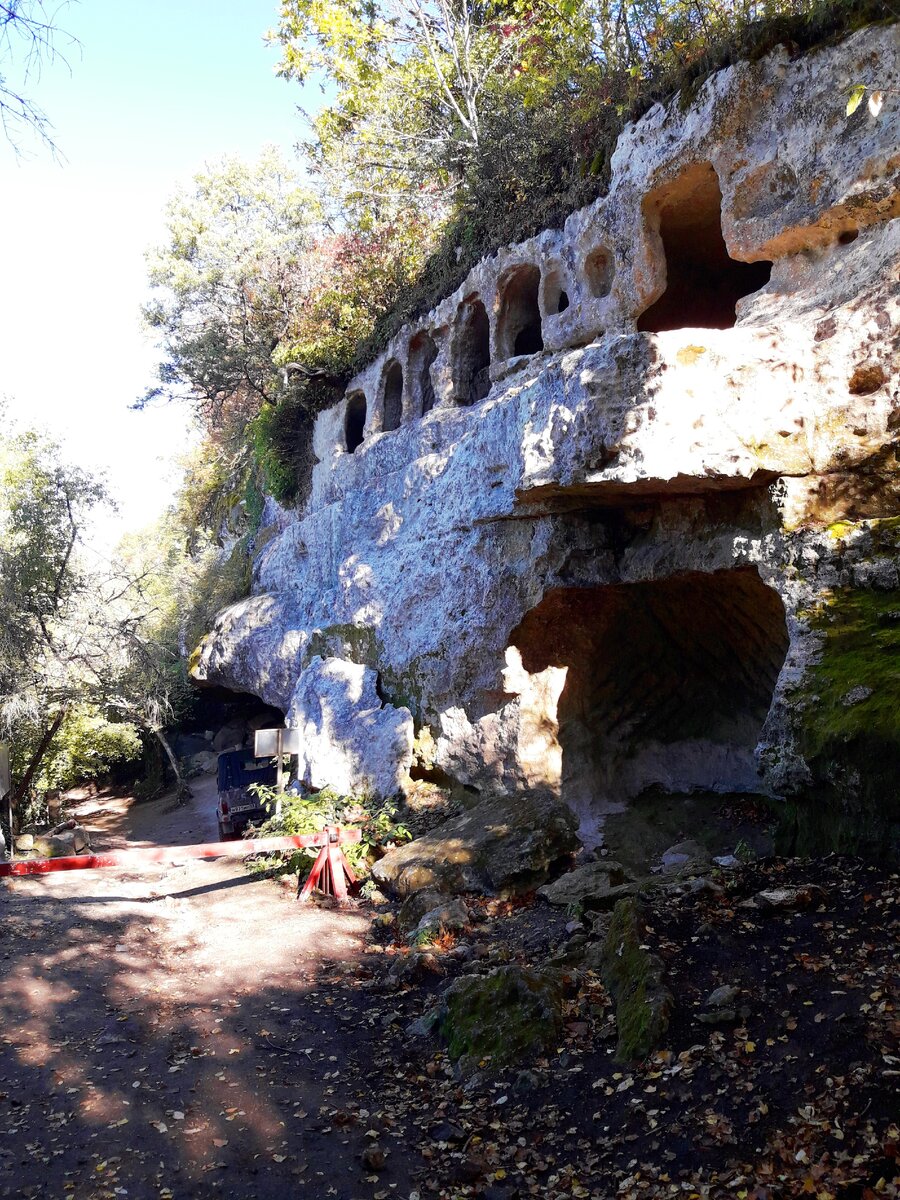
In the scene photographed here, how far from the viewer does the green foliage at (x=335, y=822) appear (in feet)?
37.8

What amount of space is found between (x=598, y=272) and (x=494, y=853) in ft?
27.4

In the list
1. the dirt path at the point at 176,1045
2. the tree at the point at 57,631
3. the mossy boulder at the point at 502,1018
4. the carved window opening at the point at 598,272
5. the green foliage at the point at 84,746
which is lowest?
the dirt path at the point at 176,1045

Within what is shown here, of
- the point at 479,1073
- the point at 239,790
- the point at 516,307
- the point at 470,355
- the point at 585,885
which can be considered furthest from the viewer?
the point at 239,790

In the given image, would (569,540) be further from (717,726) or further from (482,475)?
(717,726)

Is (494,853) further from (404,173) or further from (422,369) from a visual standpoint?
(404,173)

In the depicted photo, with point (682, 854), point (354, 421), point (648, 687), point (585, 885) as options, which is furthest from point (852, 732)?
point (354, 421)

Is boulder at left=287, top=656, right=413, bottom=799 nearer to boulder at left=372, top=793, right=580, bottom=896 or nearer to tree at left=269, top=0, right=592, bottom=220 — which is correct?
boulder at left=372, top=793, right=580, bottom=896

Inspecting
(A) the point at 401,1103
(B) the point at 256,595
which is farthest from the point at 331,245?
(A) the point at 401,1103

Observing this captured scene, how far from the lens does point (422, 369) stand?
1716 cm

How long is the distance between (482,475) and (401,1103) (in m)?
8.30

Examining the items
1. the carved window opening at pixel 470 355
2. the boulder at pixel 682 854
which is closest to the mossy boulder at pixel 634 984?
the boulder at pixel 682 854

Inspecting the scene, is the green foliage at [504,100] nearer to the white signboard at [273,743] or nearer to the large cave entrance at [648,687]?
the large cave entrance at [648,687]

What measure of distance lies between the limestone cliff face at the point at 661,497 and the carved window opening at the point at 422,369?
0.05 meters

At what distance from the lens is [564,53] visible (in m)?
13.9
